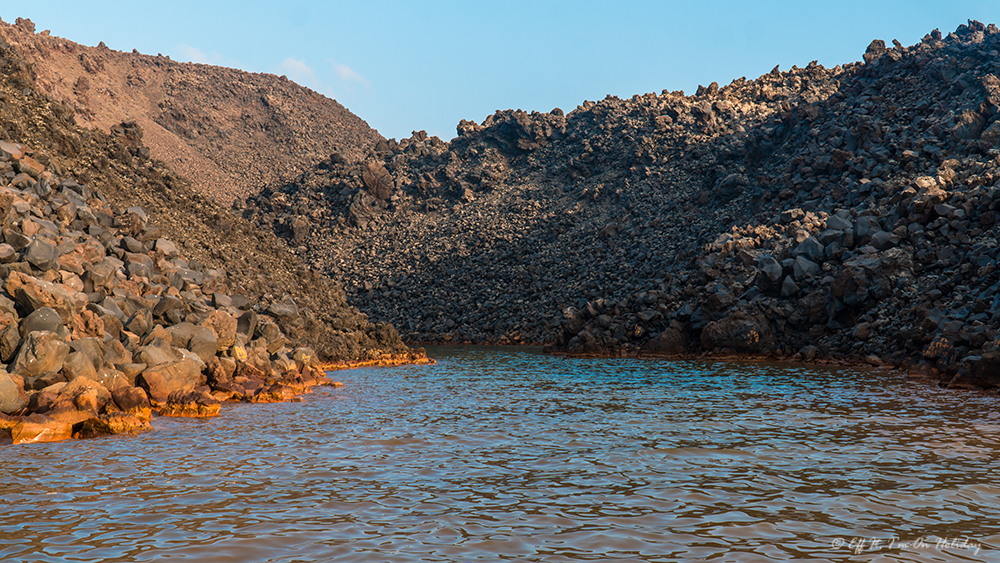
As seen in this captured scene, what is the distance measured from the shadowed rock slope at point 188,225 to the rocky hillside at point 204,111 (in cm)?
6224

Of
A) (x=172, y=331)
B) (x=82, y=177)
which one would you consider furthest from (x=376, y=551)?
(x=82, y=177)

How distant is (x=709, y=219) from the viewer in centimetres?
6362

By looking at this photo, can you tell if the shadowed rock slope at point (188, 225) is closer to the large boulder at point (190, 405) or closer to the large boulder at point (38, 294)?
the large boulder at point (38, 294)

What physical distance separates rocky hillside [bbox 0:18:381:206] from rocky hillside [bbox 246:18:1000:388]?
74.9 feet

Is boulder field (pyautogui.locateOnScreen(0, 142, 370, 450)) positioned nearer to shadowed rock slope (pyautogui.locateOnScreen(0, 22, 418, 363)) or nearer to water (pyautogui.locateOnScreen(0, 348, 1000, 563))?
shadowed rock slope (pyautogui.locateOnScreen(0, 22, 418, 363))

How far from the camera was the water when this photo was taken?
25.7 ft

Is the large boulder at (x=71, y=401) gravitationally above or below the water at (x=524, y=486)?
above

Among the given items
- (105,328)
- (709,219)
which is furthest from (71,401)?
(709,219)

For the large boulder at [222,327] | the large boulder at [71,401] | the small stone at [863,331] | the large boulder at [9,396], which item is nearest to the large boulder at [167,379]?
the large boulder at [71,401]

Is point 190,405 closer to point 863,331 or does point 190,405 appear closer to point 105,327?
point 105,327

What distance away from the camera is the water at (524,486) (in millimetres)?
7824

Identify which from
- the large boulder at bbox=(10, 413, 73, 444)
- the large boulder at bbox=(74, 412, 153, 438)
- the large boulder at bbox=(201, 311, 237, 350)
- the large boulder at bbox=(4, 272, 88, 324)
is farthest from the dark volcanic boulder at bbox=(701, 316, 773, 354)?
the large boulder at bbox=(10, 413, 73, 444)

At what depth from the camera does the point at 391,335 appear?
4412 centimetres

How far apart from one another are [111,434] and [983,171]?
45399 millimetres
